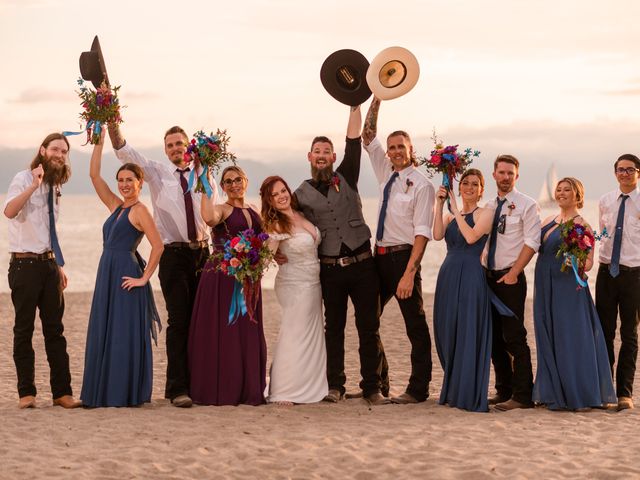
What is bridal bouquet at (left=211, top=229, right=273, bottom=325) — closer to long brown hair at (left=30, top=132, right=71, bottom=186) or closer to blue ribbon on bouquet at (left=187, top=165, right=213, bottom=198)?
blue ribbon on bouquet at (left=187, top=165, right=213, bottom=198)

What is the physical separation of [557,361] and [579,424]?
0.70 m

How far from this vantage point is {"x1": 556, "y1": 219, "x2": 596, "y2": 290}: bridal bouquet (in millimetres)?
8062

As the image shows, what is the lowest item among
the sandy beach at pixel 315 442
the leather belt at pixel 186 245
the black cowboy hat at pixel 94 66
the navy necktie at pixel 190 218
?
the sandy beach at pixel 315 442

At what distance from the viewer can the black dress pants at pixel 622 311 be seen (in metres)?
8.48

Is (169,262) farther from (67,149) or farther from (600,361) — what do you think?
(600,361)

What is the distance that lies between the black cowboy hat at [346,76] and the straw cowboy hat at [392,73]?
165mm

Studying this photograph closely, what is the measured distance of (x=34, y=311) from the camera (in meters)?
8.27

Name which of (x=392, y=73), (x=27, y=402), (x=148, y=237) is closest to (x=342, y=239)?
(x=392, y=73)

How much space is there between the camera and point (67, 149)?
8.34m

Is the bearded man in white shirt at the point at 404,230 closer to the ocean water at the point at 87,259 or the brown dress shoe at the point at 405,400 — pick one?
the brown dress shoe at the point at 405,400

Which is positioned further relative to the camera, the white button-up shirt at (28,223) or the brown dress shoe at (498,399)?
the brown dress shoe at (498,399)

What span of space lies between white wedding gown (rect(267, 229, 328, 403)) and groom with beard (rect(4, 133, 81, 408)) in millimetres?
1903

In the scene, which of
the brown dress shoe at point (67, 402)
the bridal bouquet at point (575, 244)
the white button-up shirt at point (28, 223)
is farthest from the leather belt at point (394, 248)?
the brown dress shoe at point (67, 402)

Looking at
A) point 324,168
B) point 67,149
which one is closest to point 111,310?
point 67,149
